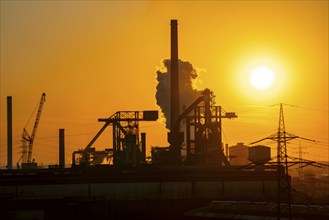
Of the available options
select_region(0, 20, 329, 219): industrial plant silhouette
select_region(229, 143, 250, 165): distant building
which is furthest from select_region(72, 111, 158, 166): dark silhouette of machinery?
select_region(229, 143, 250, 165): distant building

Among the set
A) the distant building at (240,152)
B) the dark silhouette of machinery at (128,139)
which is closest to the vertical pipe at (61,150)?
the dark silhouette of machinery at (128,139)

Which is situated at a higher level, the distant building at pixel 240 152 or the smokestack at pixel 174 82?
the smokestack at pixel 174 82

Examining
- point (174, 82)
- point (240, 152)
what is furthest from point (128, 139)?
point (240, 152)

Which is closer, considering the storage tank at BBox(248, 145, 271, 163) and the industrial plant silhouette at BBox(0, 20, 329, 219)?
the industrial plant silhouette at BBox(0, 20, 329, 219)

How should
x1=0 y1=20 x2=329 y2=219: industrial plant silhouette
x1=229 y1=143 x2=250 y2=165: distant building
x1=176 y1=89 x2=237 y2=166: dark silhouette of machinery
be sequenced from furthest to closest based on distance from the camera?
x1=229 y1=143 x2=250 y2=165: distant building
x1=176 y1=89 x2=237 y2=166: dark silhouette of machinery
x1=0 y1=20 x2=329 y2=219: industrial plant silhouette

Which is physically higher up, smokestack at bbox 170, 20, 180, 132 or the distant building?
smokestack at bbox 170, 20, 180, 132

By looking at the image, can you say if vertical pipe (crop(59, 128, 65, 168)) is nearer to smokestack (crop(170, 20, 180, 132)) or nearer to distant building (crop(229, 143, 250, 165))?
smokestack (crop(170, 20, 180, 132))

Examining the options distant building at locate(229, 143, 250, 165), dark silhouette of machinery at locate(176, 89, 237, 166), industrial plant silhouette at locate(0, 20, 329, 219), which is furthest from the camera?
distant building at locate(229, 143, 250, 165)

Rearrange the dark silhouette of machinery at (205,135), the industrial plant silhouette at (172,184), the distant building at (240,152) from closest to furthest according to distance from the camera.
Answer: the industrial plant silhouette at (172,184) < the dark silhouette of machinery at (205,135) < the distant building at (240,152)

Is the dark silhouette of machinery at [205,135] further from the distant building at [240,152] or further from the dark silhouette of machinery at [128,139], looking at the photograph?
the distant building at [240,152]

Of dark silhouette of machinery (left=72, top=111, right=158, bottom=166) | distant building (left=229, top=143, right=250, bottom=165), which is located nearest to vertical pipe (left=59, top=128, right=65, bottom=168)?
dark silhouette of machinery (left=72, top=111, right=158, bottom=166)

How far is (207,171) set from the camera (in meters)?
84.3

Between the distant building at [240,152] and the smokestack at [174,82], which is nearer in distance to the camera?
the smokestack at [174,82]

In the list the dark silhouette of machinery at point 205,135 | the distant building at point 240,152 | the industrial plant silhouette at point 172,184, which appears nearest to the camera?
the industrial plant silhouette at point 172,184
